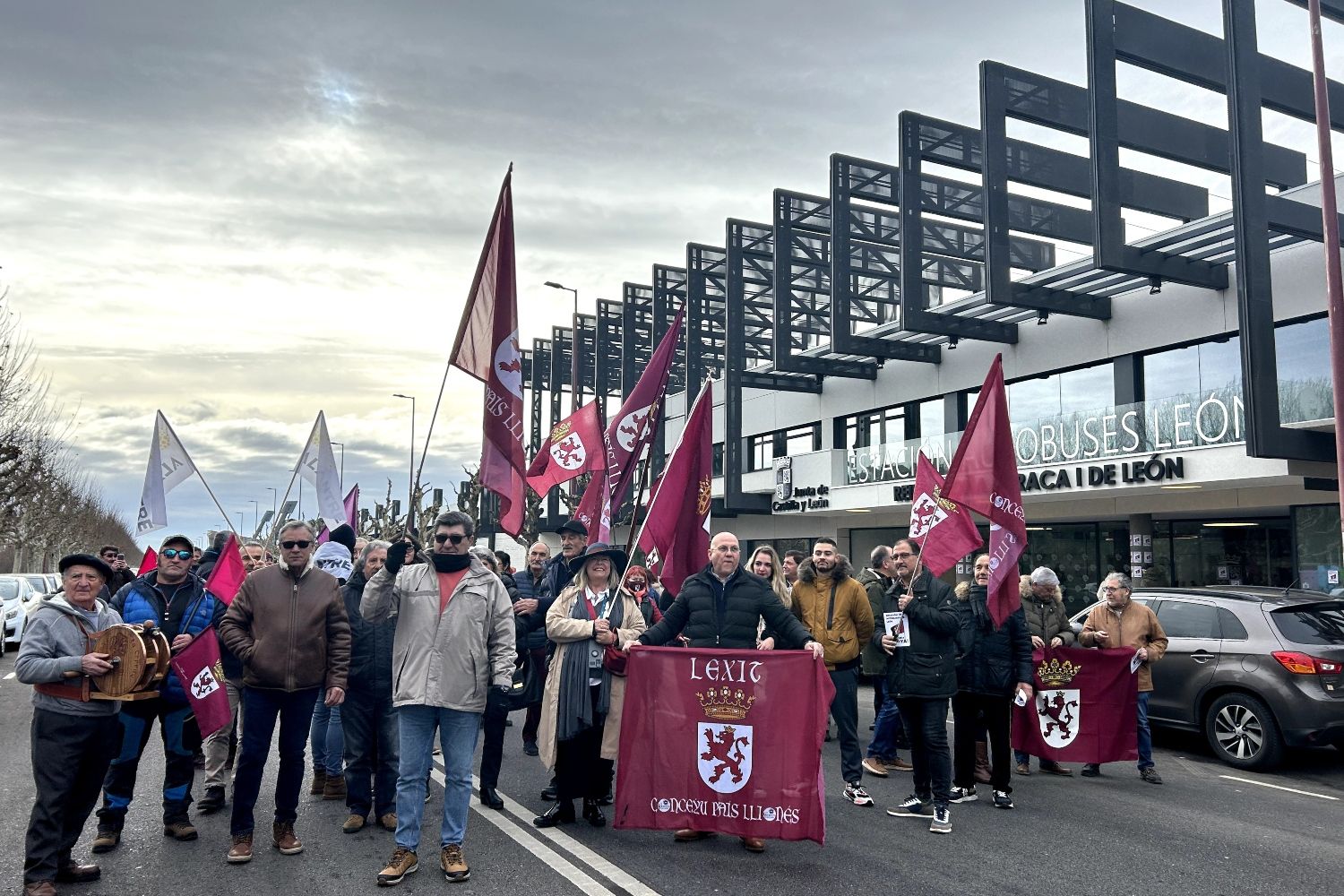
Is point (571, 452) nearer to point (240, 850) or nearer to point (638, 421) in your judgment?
point (638, 421)

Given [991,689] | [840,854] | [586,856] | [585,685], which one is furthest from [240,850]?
[991,689]

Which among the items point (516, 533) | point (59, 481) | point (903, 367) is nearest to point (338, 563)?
point (516, 533)

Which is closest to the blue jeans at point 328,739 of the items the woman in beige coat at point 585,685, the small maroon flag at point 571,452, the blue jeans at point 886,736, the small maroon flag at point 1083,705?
the woman in beige coat at point 585,685

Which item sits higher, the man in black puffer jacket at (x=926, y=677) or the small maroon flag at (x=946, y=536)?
the small maroon flag at (x=946, y=536)

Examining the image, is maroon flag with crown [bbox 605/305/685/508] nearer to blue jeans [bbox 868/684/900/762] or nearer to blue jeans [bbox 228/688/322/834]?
blue jeans [bbox 868/684/900/762]

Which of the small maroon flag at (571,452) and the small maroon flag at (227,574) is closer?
the small maroon flag at (227,574)

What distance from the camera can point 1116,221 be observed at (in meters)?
18.8

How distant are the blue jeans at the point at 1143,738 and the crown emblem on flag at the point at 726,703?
178 inches

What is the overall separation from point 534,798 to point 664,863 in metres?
2.01

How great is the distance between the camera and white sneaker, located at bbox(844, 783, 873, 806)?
24.8 ft

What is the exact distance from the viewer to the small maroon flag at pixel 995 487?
7945 millimetres

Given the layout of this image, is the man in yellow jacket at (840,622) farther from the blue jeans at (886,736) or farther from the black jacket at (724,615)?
the black jacket at (724,615)

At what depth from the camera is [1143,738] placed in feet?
29.5

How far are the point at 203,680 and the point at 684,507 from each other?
11.3 feet
